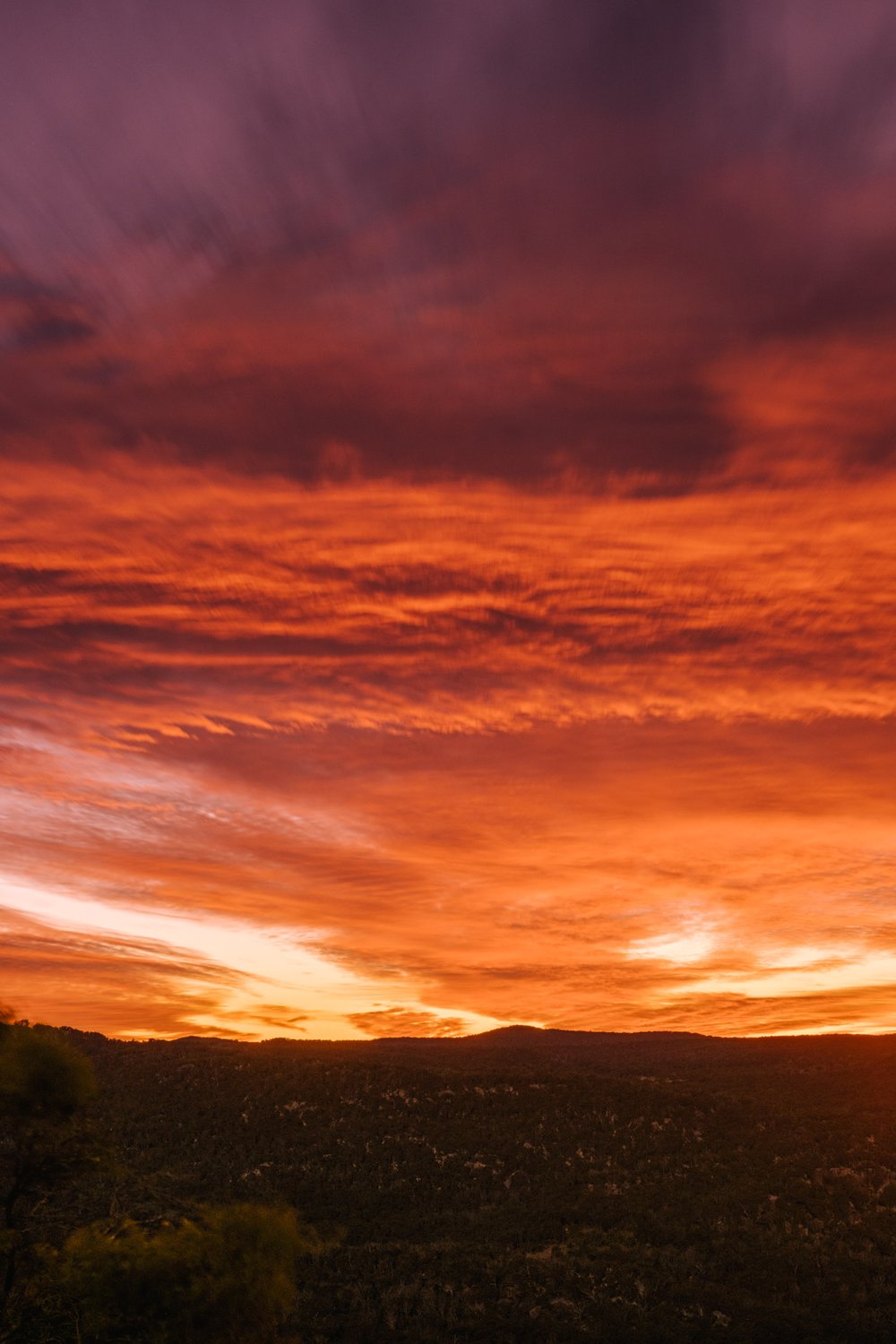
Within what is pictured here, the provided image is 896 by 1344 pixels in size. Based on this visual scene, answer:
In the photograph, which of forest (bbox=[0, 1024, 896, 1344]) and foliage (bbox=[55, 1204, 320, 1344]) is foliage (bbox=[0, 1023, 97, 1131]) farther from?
foliage (bbox=[55, 1204, 320, 1344])

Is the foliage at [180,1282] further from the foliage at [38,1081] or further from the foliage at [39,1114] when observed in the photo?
the foliage at [38,1081]

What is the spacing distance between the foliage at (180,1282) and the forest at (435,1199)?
54mm

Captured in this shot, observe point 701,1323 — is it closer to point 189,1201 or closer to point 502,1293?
point 502,1293

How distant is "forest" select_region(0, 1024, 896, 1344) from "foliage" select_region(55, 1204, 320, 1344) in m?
0.05

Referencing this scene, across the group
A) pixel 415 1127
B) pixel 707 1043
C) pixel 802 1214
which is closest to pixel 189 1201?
pixel 415 1127

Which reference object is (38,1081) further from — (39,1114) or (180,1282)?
(180,1282)

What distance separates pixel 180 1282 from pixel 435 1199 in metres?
31.4

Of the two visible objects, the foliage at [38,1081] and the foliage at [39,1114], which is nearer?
the foliage at [39,1114]

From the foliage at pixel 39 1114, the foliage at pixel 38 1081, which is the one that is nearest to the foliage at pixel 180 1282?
the foliage at pixel 39 1114

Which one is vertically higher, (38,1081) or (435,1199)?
(38,1081)

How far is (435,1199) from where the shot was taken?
47625mm

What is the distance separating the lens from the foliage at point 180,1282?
20250 millimetres

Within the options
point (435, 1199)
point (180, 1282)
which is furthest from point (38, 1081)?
point (435, 1199)

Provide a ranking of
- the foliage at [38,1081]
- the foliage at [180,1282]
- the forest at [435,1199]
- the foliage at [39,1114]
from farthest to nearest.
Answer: the foliage at [38,1081] → the foliage at [39,1114] → the forest at [435,1199] → the foliage at [180,1282]
